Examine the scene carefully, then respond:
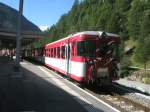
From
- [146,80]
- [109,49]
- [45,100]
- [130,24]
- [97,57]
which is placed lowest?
[146,80]

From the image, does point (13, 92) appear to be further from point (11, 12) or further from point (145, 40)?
point (11, 12)

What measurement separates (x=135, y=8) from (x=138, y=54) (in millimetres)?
33039

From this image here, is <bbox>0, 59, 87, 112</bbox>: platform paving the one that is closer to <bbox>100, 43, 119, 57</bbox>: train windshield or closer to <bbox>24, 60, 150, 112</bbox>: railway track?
<bbox>24, 60, 150, 112</bbox>: railway track

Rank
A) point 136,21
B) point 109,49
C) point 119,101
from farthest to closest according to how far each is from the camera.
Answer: point 136,21 → point 109,49 → point 119,101

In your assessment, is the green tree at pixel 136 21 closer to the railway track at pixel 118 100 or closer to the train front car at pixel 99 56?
the railway track at pixel 118 100

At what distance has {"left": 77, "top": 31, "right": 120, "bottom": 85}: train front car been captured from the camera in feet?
64.1

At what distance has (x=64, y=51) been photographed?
25.1 metres

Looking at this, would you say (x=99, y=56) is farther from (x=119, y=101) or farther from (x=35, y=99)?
(x=35, y=99)

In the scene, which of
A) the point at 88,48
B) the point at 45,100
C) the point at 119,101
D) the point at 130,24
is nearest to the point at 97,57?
the point at 88,48

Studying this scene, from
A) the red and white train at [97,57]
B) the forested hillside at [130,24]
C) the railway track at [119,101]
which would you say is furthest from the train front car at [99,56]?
the forested hillside at [130,24]

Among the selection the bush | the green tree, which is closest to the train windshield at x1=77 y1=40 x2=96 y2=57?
the bush

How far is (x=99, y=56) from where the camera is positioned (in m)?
19.8

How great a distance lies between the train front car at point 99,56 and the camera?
19.5 meters

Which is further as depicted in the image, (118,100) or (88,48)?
(88,48)
